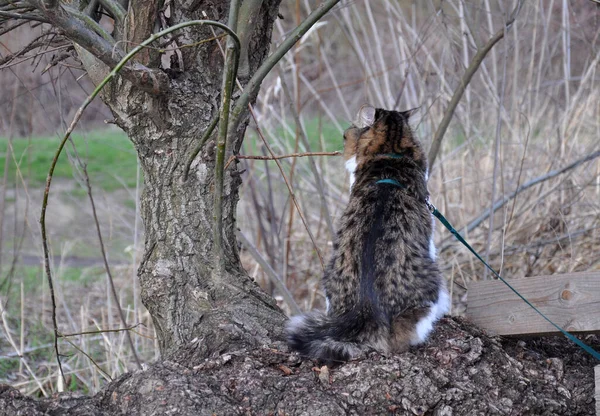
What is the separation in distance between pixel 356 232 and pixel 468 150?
226 cm

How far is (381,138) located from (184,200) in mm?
897

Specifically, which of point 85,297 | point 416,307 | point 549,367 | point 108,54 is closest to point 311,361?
point 416,307

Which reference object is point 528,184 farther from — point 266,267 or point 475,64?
point 266,267

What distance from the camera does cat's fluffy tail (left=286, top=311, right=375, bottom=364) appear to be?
2115 millimetres

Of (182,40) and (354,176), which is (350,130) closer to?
(354,176)

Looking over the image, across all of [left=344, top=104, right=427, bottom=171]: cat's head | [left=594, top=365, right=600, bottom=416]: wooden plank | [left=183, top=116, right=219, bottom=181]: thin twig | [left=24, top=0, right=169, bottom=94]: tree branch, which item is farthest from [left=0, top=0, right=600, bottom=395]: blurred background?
[left=594, top=365, right=600, bottom=416]: wooden plank

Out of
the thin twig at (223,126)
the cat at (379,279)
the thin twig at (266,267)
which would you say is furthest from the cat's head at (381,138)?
the thin twig at (223,126)

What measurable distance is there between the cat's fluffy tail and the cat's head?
31.0 inches

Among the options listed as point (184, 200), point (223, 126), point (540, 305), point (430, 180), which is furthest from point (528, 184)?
point (223, 126)

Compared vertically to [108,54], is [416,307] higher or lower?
lower

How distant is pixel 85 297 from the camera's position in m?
5.20

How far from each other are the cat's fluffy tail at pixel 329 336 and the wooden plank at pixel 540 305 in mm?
→ 510

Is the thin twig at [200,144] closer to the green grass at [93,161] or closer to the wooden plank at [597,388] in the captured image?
the wooden plank at [597,388]

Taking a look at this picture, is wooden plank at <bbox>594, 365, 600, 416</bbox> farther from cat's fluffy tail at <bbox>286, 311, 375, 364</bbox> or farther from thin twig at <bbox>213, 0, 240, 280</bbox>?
thin twig at <bbox>213, 0, 240, 280</bbox>
